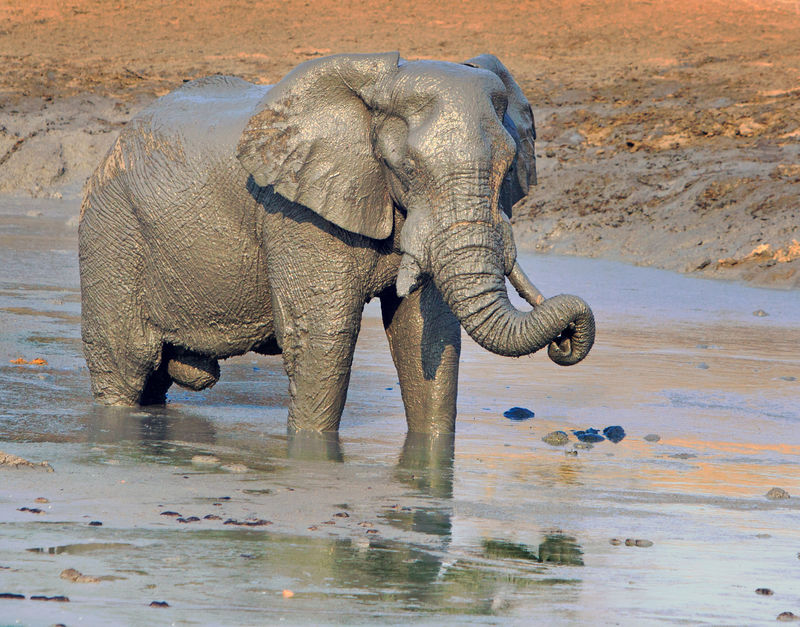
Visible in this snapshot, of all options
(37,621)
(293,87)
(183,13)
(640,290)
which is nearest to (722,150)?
(640,290)

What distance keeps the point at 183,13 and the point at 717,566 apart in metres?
38.4

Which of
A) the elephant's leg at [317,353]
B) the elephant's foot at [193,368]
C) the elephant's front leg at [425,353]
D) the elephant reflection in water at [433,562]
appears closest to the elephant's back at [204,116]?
the elephant's leg at [317,353]

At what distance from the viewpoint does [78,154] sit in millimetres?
28422

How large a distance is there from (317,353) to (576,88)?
2300 centimetres

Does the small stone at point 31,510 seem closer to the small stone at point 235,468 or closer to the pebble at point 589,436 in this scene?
the small stone at point 235,468

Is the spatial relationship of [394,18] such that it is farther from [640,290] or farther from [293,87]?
[293,87]

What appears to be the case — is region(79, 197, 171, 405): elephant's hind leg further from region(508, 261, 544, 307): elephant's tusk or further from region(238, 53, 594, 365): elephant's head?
region(508, 261, 544, 307): elephant's tusk

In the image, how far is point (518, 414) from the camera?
8836mm

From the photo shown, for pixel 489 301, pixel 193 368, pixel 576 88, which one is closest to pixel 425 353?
pixel 489 301

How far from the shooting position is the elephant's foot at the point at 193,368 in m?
8.83

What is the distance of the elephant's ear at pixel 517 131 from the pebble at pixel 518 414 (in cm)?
153

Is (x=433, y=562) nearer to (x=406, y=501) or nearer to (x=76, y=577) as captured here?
(x=406, y=501)

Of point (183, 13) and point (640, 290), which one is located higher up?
point (183, 13)

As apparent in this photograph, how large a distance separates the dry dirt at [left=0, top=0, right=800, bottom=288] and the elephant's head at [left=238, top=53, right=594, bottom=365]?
1065 centimetres
